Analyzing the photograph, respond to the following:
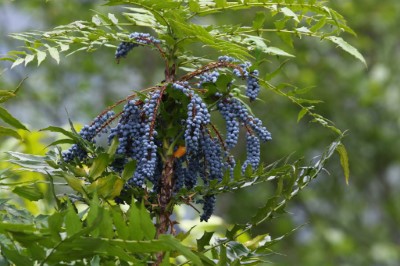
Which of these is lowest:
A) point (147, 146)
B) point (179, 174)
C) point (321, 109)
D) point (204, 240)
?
point (321, 109)

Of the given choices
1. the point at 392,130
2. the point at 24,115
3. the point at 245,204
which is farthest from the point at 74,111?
the point at 392,130

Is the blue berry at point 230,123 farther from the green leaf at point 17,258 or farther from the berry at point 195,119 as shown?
the green leaf at point 17,258

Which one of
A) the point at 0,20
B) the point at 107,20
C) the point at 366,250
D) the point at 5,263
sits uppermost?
the point at 107,20

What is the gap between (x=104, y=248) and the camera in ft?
4.82

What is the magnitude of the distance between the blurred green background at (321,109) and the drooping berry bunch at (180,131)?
6.62 meters

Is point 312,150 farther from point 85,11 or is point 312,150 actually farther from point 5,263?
point 5,263

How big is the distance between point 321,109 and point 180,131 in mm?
7454

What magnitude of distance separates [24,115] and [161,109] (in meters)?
8.90

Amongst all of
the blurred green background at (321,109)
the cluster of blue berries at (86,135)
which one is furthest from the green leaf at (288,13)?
the blurred green background at (321,109)

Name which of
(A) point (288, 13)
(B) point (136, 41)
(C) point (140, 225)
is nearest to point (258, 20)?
(A) point (288, 13)

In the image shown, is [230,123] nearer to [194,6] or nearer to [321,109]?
[194,6]

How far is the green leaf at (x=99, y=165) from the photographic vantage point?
168cm

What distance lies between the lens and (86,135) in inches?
69.0

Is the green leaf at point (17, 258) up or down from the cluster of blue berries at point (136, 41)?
down
